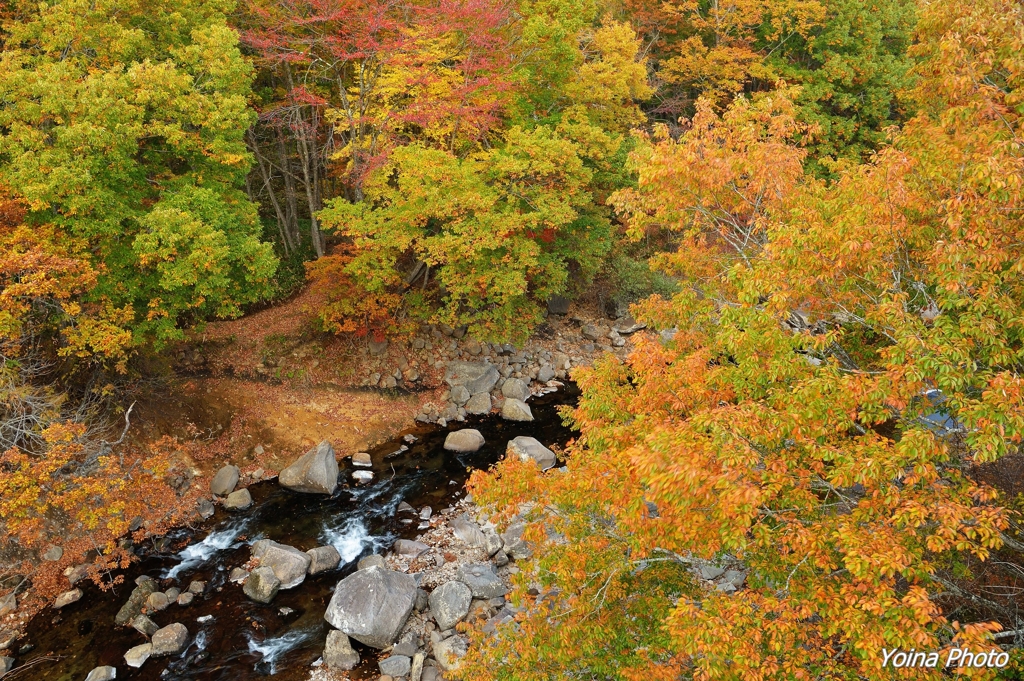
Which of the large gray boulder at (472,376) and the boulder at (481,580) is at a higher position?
the boulder at (481,580)

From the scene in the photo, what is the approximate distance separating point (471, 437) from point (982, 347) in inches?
580

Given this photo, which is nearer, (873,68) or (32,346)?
(32,346)

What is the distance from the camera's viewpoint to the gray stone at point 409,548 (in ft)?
46.3

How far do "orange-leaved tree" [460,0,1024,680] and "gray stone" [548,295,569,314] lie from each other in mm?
16981

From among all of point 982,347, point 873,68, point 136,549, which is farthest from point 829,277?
point 873,68

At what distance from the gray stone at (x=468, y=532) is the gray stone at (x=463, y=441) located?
358 cm

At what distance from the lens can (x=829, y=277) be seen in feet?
23.8

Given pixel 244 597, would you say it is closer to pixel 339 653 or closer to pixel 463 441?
pixel 339 653

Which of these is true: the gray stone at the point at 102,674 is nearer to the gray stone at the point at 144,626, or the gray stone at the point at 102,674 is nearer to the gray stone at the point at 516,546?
the gray stone at the point at 144,626

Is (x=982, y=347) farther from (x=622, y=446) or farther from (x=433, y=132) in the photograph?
(x=433, y=132)

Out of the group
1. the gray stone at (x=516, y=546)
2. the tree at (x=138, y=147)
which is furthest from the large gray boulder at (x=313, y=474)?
the gray stone at (x=516, y=546)

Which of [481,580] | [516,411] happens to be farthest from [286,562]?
[516,411]

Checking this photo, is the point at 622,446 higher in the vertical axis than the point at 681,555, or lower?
higher

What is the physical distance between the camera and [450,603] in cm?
1199
